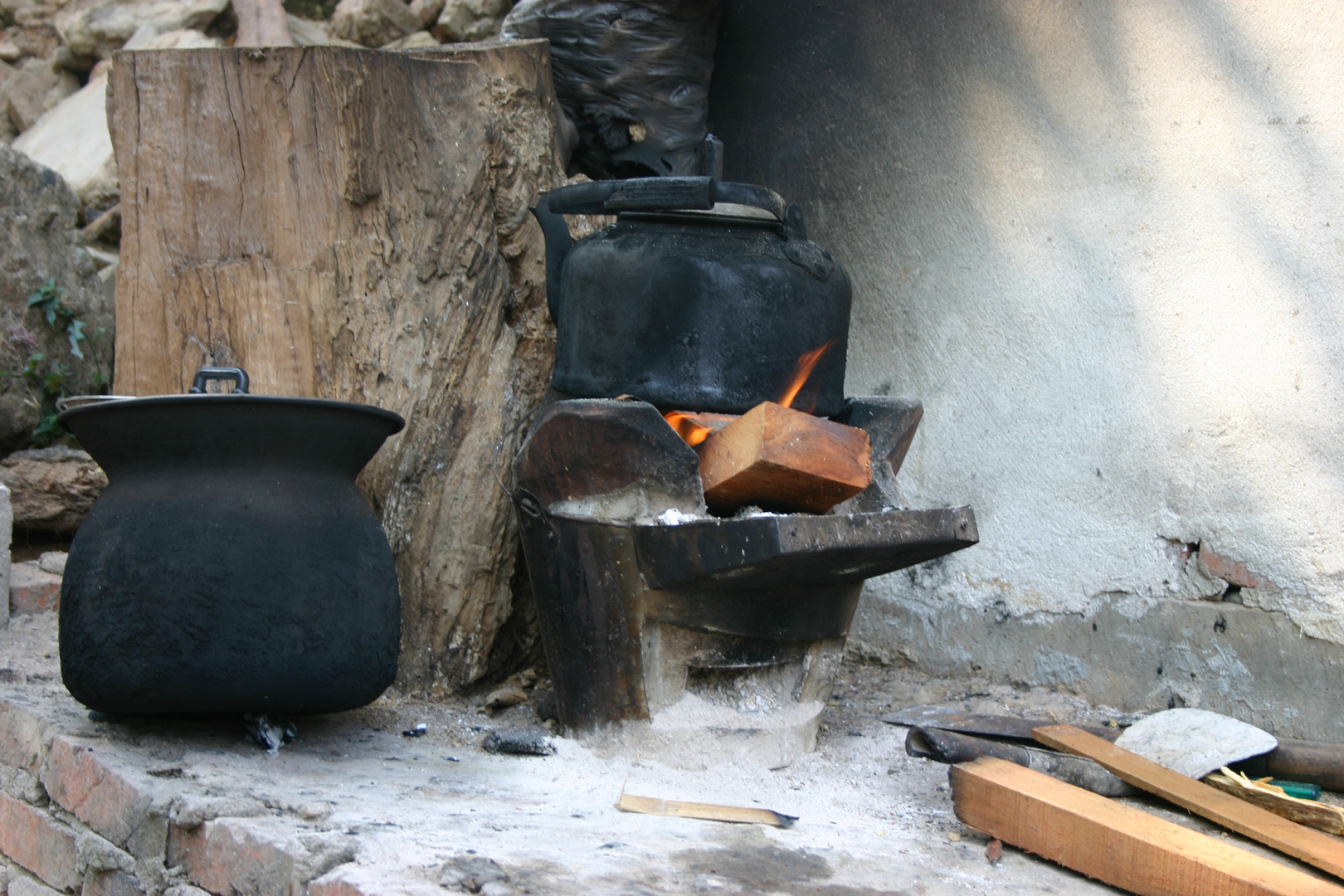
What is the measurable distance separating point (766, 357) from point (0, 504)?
1.83 meters

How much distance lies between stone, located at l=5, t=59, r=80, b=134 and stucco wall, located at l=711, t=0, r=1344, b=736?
11.5ft

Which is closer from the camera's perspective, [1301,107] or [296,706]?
[296,706]

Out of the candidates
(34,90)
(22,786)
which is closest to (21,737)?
(22,786)

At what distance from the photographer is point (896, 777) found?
2250 mm

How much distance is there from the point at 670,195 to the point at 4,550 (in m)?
1.79

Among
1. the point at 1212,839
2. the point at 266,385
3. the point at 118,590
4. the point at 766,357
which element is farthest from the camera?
the point at 266,385

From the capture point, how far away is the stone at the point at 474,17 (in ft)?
14.3

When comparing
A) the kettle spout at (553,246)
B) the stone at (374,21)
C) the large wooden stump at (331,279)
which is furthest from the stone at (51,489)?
the stone at (374,21)

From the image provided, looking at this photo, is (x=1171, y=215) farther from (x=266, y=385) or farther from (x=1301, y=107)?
(x=266, y=385)

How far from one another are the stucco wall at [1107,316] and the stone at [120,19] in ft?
9.00

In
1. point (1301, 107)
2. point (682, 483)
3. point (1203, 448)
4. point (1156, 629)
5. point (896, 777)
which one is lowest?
point (896, 777)

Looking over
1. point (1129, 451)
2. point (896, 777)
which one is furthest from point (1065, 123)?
point (896, 777)

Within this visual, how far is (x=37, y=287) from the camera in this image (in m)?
3.31

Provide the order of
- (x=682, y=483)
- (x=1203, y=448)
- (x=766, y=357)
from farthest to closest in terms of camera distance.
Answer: (x=1203, y=448)
(x=766, y=357)
(x=682, y=483)
